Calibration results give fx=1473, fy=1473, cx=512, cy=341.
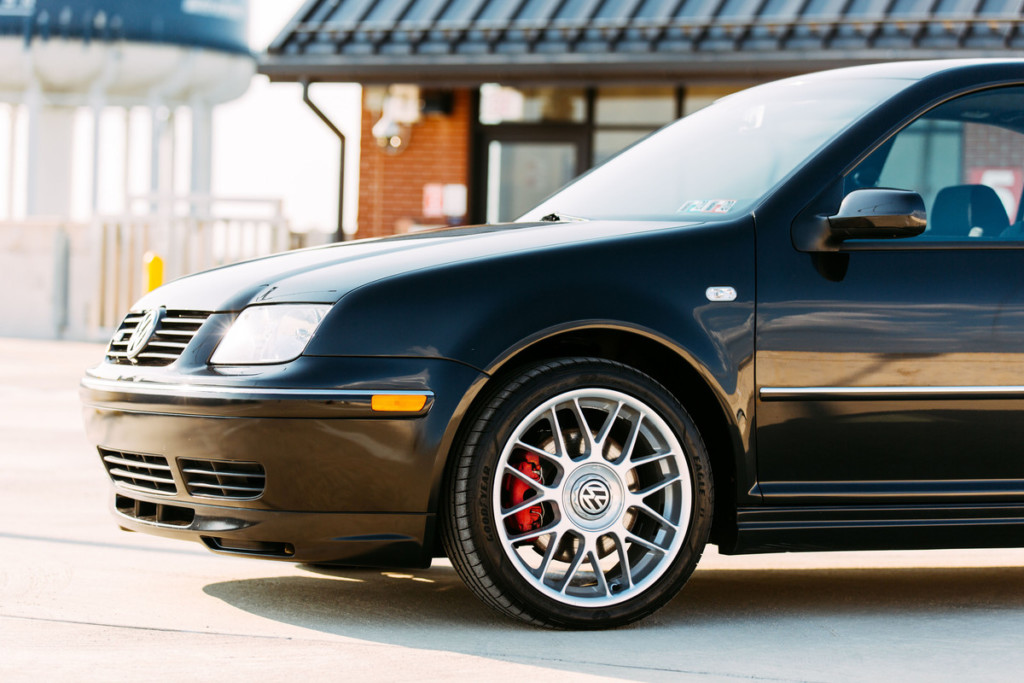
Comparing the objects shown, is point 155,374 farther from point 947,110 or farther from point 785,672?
point 947,110

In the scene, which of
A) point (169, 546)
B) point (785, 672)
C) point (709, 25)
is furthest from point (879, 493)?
point (709, 25)

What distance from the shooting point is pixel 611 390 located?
13.7 feet

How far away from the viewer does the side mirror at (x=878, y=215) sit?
4246 mm

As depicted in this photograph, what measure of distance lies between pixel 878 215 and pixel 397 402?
1487 millimetres

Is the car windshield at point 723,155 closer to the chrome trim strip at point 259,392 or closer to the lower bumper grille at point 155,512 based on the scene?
the chrome trim strip at point 259,392

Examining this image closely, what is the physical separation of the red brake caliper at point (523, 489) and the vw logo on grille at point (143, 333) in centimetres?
116

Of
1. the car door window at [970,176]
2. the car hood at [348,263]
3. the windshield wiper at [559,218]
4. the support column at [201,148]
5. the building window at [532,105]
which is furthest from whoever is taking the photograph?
the support column at [201,148]

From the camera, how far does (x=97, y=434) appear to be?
4.44 m

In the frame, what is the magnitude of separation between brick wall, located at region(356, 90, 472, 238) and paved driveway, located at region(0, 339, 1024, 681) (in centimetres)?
936

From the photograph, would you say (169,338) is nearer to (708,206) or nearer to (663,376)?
(663,376)

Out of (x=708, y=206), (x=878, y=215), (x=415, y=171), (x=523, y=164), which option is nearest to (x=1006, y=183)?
(x=878, y=215)

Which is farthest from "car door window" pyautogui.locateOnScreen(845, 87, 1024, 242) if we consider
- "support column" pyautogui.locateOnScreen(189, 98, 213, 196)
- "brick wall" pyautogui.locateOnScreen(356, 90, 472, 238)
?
"support column" pyautogui.locateOnScreen(189, 98, 213, 196)

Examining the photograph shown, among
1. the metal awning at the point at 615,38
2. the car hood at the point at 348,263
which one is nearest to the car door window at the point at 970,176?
the car hood at the point at 348,263

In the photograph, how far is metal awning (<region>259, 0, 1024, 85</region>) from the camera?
12992 millimetres
